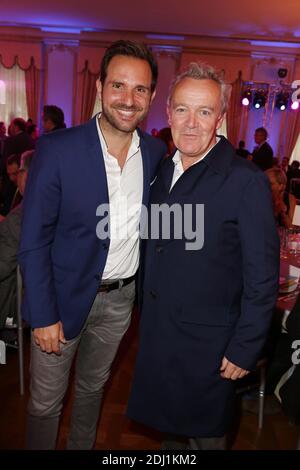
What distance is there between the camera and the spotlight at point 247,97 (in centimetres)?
1067

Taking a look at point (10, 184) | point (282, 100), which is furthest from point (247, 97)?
point (10, 184)

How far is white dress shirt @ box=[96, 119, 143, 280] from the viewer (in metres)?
1.65

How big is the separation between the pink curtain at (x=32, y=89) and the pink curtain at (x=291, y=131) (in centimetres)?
648

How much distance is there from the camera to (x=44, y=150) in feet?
4.97

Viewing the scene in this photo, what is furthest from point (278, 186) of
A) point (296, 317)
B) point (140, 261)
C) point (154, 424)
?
point (154, 424)

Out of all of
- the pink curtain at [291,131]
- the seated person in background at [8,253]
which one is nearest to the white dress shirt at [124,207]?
the seated person in background at [8,253]

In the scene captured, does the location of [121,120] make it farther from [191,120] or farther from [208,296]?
[208,296]

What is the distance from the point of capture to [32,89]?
1132 cm

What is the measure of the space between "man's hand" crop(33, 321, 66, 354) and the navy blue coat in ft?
1.03

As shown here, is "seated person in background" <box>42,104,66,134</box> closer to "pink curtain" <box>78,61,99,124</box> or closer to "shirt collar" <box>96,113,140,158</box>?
"shirt collar" <box>96,113,140,158</box>

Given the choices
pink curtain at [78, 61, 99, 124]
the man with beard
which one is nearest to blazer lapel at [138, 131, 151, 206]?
the man with beard

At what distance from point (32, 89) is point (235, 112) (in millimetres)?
5215

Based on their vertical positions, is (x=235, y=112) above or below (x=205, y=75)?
above

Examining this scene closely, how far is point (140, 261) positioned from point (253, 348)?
0.57 meters
